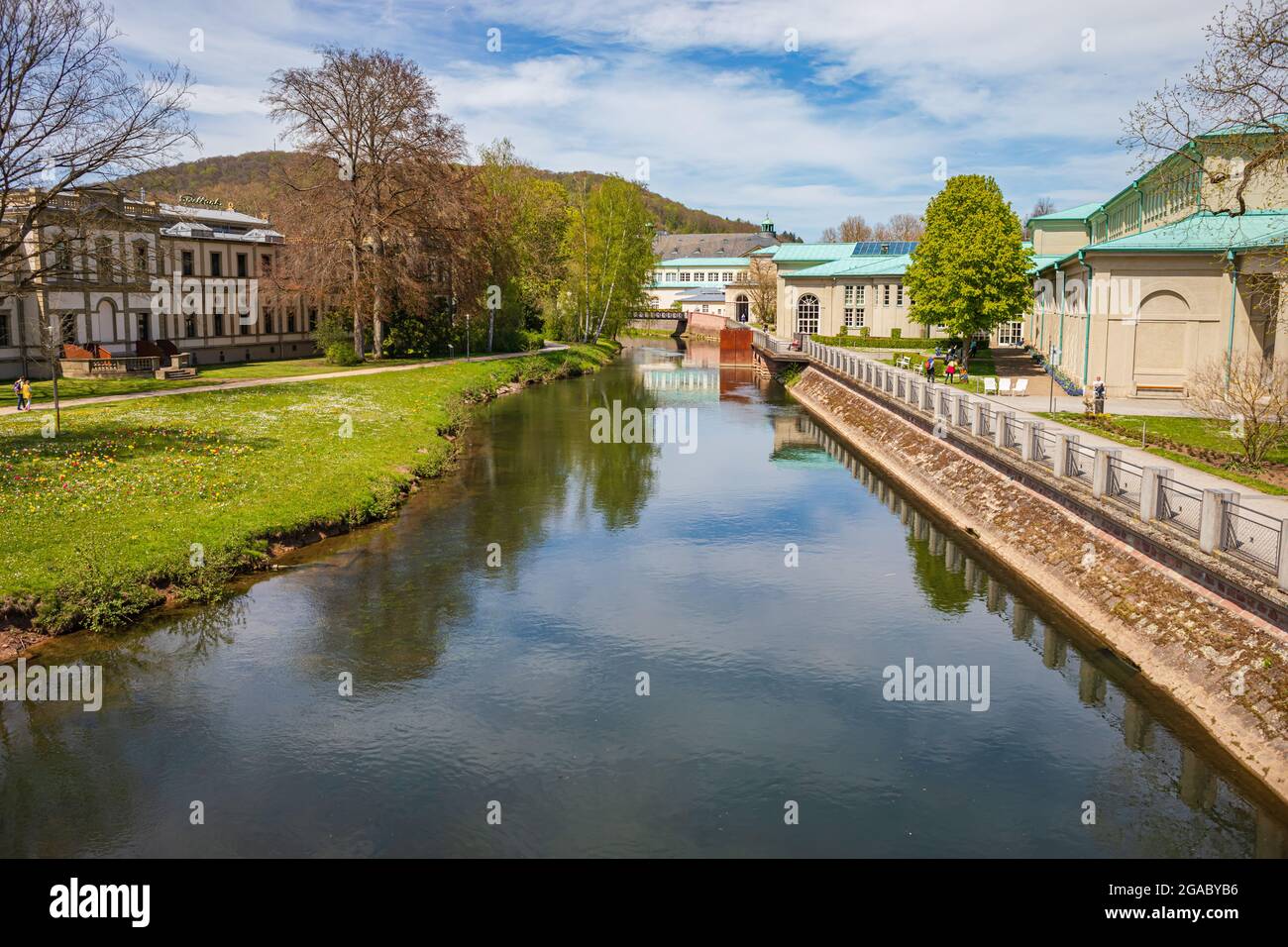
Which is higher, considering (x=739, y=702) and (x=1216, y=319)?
(x=1216, y=319)

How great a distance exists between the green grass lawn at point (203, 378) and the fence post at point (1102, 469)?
1271 inches

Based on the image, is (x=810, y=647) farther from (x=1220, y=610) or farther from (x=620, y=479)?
(x=620, y=479)

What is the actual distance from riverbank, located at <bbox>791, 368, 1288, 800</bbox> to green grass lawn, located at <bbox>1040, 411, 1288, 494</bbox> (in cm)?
358

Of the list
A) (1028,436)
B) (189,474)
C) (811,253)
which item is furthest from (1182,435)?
(811,253)

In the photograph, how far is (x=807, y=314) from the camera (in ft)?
257

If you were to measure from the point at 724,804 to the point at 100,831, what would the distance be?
7.17 meters

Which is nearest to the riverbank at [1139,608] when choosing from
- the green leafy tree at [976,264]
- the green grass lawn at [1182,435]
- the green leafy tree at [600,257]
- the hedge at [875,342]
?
the green grass lawn at [1182,435]

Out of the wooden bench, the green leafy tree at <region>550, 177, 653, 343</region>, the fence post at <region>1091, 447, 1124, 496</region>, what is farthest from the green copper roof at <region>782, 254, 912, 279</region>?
the fence post at <region>1091, 447, 1124, 496</region>

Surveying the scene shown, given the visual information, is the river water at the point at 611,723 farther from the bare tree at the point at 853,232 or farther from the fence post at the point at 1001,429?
the bare tree at the point at 853,232

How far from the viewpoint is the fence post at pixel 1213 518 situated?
14.9m

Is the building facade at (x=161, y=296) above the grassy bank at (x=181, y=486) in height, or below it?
above

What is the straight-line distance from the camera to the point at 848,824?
11.7m
